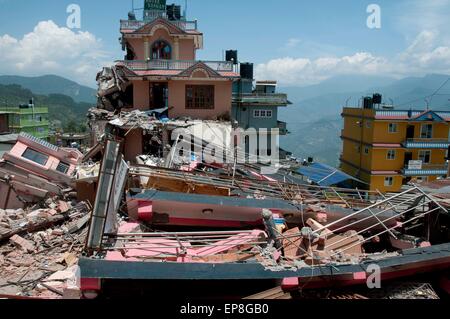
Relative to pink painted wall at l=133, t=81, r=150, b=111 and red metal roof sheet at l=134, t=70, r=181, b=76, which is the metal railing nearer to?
red metal roof sheet at l=134, t=70, r=181, b=76

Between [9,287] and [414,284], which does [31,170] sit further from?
[414,284]

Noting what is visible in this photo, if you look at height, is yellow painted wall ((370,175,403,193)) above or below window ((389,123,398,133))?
below

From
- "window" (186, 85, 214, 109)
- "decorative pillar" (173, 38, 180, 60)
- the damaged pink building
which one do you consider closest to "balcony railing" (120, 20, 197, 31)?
"decorative pillar" (173, 38, 180, 60)

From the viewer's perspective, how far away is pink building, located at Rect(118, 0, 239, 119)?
91.9 ft

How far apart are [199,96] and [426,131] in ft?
96.2

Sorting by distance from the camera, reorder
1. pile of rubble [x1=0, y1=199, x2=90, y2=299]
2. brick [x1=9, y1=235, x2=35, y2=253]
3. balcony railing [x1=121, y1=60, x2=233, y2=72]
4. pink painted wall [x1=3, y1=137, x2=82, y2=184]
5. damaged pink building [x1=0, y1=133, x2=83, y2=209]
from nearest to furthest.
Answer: pile of rubble [x1=0, y1=199, x2=90, y2=299]
brick [x1=9, y1=235, x2=35, y2=253]
damaged pink building [x1=0, y1=133, x2=83, y2=209]
pink painted wall [x1=3, y1=137, x2=82, y2=184]
balcony railing [x1=121, y1=60, x2=233, y2=72]

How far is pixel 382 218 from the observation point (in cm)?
998

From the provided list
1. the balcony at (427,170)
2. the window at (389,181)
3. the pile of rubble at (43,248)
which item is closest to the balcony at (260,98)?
the window at (389,181)

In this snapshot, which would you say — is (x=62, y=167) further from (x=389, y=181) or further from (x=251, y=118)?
(x=389, y=181)

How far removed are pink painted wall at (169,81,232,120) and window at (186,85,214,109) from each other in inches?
10.2

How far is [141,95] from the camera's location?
29.1 meters

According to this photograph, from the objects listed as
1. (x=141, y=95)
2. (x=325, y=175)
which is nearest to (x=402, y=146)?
(x=325, y=175)
